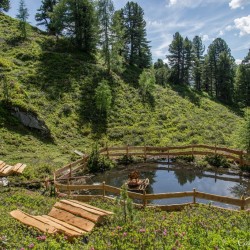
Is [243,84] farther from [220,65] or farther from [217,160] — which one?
[217,160]

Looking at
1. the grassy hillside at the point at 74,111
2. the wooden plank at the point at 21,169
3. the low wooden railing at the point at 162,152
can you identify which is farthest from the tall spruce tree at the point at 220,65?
the wooden plank at the point at 21,169

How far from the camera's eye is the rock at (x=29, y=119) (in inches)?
1062

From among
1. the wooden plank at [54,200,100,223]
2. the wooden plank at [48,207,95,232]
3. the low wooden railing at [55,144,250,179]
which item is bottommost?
the low wooden railing at [55,144,250,179]

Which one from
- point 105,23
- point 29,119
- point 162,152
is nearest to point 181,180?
point 162,152

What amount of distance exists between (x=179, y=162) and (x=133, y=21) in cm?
3987

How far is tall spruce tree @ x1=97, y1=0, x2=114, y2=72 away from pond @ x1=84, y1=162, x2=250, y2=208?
925 inches

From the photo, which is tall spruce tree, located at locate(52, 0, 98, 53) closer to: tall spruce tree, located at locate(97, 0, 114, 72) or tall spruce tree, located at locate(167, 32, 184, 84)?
tall spruce tree, located at locate(97, 0, 114, 72)

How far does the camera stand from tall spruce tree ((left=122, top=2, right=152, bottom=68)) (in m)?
56.9

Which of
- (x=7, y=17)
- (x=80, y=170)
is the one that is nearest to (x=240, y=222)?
(x=80, y=170)

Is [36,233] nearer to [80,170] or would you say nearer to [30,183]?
[30,183]

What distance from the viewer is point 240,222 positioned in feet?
26.3

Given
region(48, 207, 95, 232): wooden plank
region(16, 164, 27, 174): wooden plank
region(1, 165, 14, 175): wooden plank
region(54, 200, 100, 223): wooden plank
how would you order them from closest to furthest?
region(48, 207, 95, 232): wooden plank < region(54, 200, 100, 223): wooden plank < region(1, 165, 14, 175): wooden plank < region(16, 164, 27, 174): wooden plank

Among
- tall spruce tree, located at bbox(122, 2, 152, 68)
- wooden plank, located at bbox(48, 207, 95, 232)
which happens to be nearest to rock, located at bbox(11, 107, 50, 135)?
wooden plank, located at bbox(48, 207, 95, 232)

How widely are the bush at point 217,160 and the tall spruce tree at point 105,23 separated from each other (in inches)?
981
